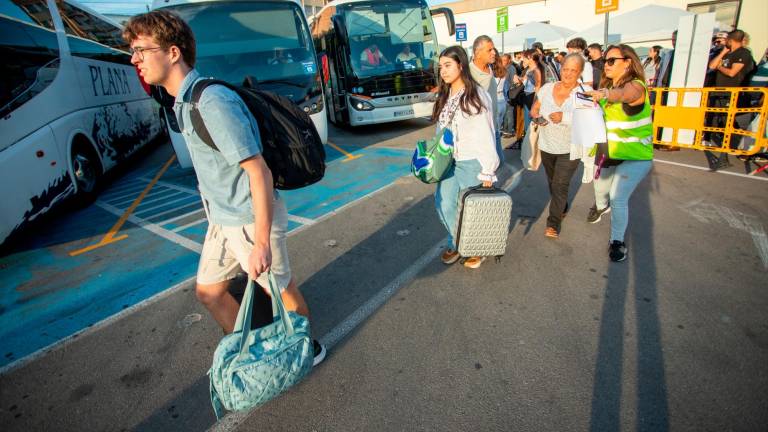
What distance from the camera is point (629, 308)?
2.89 meters

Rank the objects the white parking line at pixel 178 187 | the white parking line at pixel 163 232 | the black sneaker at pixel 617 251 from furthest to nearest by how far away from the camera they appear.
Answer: the white parking line at pixel 178 187
the white parking line at pixel 163 232
the black sneaker at pixel 617 251

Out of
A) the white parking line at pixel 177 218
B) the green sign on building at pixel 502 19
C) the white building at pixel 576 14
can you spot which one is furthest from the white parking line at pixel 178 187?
the green sign on building at pixel 502 19

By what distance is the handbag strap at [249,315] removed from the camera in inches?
74.5

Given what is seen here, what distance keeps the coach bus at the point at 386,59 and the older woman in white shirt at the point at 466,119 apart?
7.19 m

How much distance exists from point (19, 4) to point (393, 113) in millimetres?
7206

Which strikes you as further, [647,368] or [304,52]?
[304,52]

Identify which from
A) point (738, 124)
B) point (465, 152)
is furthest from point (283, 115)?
point (738, 124)

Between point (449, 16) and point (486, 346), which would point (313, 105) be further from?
point (486, 346)

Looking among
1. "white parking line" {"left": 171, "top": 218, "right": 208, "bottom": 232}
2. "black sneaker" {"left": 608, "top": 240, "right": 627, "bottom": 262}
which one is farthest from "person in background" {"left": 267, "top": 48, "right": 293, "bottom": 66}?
"black sneaker" {"left": 608, "top": 240, "right": 627, "bottom": 262}

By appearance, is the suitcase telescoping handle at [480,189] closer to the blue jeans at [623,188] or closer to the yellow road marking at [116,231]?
the blue jeans at [623,188]

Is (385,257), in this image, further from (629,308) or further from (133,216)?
(133,216)

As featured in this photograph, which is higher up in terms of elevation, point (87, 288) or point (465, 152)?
point (465, 152)

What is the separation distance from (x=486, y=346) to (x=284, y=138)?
184 cm

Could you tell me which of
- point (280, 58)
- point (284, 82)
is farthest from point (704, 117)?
point (280, 58)
